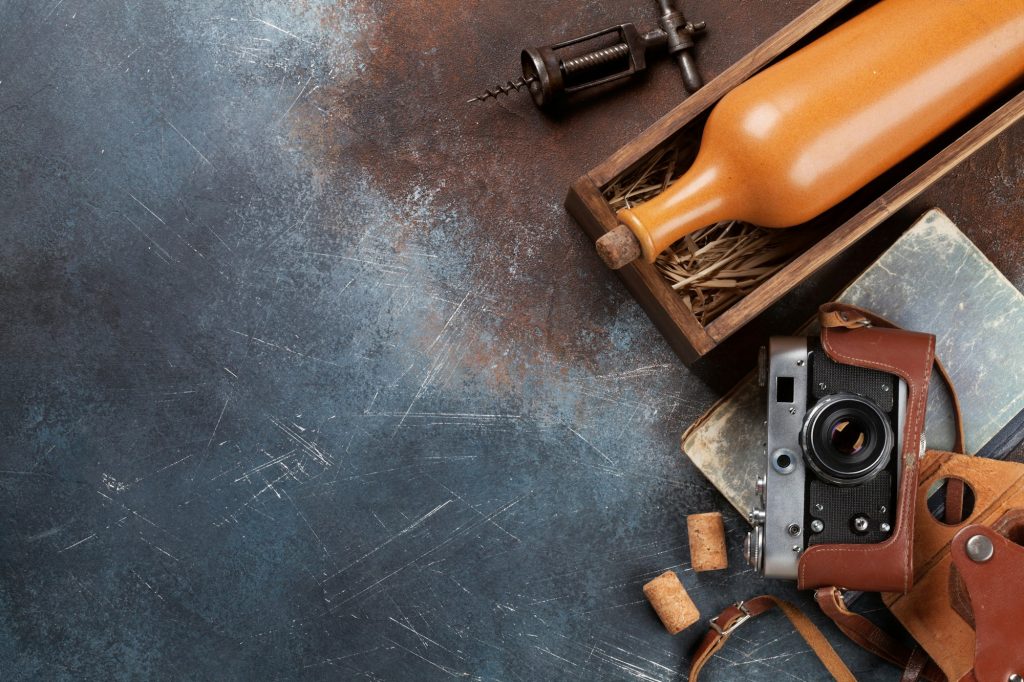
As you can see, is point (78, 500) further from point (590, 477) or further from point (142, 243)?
point (590, 477)

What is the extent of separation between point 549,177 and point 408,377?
0.62 metres

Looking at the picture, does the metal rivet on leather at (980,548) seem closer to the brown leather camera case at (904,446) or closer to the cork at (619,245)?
the brown leather camera case at (904,446)

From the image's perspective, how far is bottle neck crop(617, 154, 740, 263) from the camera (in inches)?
69.2

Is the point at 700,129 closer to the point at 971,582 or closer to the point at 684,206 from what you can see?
the point at 684,206

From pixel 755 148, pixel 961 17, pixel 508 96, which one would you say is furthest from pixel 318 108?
pixel 961 17

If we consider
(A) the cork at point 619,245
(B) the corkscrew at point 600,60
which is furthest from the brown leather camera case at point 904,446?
(B) the corkscrew at point 600,60

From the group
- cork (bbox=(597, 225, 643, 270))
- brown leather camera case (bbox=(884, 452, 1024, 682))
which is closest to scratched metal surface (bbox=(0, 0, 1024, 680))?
cork (bbox=(597, 225, 643, 270))

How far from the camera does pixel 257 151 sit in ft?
7.22

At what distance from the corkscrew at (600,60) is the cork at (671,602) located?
120 cm

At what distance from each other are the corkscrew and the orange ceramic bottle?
0.38 meters

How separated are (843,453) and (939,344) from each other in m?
0.45

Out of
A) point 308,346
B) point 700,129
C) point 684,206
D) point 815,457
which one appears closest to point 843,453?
point 815,457

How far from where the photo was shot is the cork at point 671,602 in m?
2.15

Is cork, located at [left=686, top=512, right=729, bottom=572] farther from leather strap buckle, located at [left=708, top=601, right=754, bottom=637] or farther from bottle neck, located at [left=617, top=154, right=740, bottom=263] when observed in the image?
bottle neck, located at [left=617, top=154, right=740, bottom=263]
